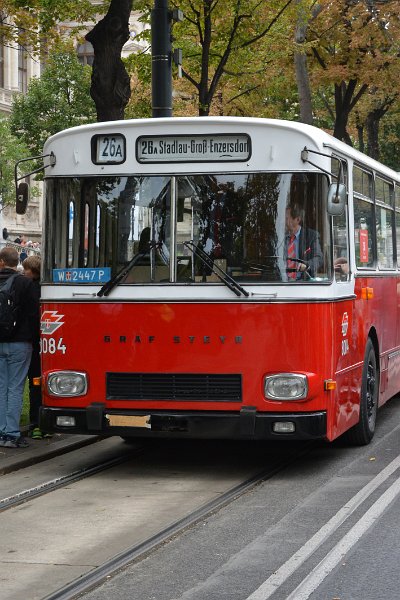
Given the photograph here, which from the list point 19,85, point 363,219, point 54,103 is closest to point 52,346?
point 363,219

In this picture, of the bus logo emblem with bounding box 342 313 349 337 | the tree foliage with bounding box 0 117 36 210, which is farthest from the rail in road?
the tree foliage with bounding box 0 117 36 210

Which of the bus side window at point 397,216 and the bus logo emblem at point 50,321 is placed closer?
the bus logo emblem at point 50,321

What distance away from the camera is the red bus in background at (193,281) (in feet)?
32.4

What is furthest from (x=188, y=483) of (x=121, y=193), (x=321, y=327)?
(x=121, y=193)

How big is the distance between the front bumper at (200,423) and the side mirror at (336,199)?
1.62m

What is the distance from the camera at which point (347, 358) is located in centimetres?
1088

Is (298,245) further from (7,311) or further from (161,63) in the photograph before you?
(161,63)

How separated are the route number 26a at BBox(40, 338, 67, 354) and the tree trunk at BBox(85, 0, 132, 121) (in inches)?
229

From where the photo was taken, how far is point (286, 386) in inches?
389

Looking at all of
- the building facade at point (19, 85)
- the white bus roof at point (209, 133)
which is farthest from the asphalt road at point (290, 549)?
the building facade at point (19, 85)

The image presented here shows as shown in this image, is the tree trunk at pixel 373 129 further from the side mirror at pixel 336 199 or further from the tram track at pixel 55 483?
the side mirror at pixel 336 199

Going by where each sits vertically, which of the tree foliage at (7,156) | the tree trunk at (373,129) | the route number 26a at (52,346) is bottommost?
the route number 26a at (52,346)

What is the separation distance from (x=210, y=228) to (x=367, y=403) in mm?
2862

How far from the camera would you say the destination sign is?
10.1 metres
